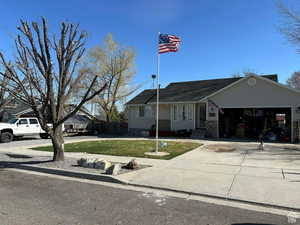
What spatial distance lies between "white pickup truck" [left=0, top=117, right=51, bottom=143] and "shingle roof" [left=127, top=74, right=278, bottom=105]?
9857 millimetres

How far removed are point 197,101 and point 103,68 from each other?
1512 cm

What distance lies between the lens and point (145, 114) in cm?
2380

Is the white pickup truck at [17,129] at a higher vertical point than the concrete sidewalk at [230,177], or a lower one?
higher

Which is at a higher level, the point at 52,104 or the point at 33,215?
the point at 52,104

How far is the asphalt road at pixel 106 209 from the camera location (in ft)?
13.6

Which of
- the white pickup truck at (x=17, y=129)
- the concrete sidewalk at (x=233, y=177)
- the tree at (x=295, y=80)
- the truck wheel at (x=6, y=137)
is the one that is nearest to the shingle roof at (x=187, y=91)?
the white pickup truck at (x=17, y=129)

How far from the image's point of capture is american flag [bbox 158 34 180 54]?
1174 cm

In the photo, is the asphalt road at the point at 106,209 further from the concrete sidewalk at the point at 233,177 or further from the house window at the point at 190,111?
the house window at the point at 190,111

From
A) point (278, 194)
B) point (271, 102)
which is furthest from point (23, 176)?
point (271, 102)

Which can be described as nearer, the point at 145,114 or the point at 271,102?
the point at 271,102

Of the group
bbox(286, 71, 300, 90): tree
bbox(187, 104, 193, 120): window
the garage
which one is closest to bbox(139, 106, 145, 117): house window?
bbox(187, 104, 193, 120): window

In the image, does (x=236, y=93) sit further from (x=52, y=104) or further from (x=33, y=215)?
(x=33, y=215)

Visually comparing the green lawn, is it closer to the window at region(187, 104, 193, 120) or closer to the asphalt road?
the asphalt road

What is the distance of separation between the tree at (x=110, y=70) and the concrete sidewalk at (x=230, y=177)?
21.2 meters
